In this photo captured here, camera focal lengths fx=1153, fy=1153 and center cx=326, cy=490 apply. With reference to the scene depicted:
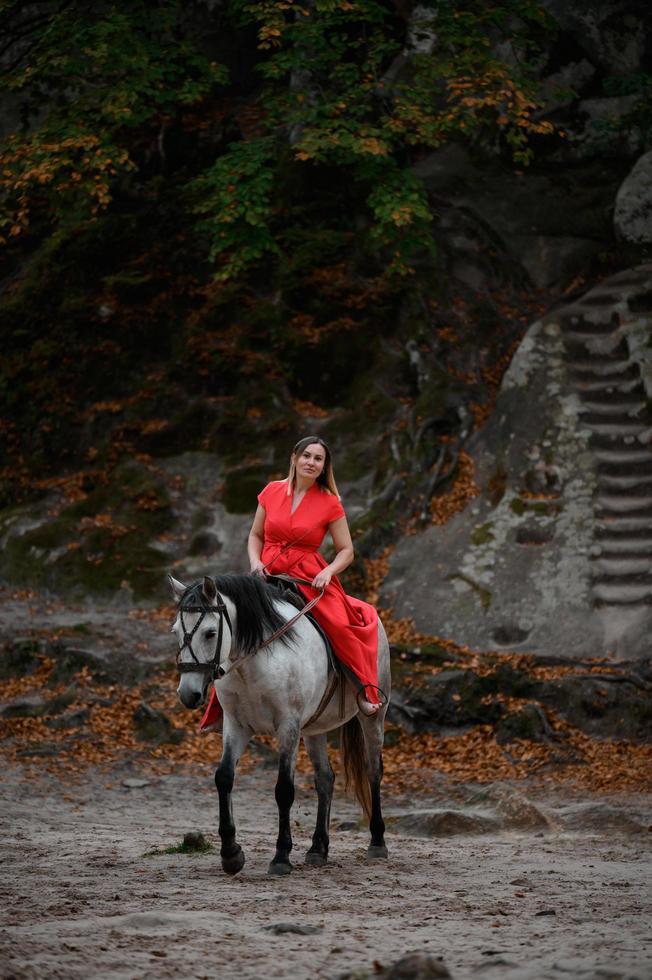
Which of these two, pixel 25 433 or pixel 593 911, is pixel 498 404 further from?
pixel 593 911

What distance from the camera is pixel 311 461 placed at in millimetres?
7750

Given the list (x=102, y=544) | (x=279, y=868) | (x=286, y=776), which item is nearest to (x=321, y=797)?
(x=286, y=776)

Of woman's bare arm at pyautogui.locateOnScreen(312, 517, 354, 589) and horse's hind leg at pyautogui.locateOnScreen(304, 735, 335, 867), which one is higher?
woman's bare arm at pyautogui.locateOnScreen(312, 517, 354, 589)

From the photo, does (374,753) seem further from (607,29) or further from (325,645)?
(607,29)

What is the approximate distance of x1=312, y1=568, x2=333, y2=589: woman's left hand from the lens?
298 inches

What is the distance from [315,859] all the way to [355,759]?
1.05 meters

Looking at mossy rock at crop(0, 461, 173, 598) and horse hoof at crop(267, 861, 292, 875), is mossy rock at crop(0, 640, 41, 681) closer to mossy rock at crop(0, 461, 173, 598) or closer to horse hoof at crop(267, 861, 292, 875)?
mossy rock at crop(0, 461, 173, 598)

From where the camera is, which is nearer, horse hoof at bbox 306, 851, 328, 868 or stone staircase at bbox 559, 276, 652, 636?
horse hoof at bbox 306, 851, 328, 868

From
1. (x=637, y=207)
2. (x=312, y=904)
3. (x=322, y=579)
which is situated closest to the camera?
(x=312, y=904)

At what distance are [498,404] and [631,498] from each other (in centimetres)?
261

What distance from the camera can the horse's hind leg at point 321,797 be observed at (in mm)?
7383

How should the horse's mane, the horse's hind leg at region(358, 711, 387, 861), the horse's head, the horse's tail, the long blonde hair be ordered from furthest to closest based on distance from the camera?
the horse's tail < the horse's hind leg at region(358, 711, 387, 861) < the long blonde hair < the horse's mane < the horse's head

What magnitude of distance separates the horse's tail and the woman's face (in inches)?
71.4

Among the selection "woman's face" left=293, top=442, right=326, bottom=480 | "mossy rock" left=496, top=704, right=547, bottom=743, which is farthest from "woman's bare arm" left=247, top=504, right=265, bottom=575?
"mossy rock" left=496, top=704, right=547, bottom=743
